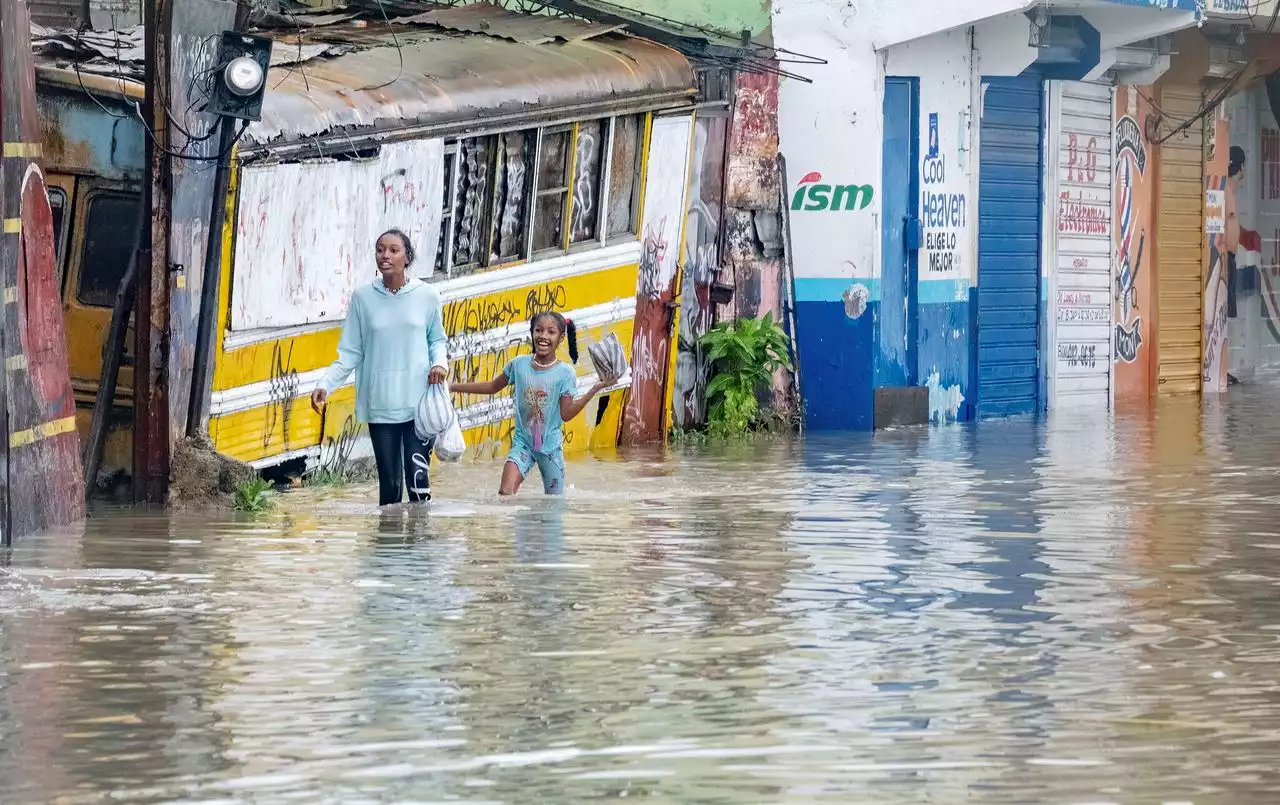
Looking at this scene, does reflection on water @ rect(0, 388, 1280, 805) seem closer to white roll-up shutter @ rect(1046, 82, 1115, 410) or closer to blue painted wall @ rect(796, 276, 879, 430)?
blue painted wall @ rect(796, 276, 879, 430)

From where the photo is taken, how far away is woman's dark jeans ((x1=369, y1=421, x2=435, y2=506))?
13.0 m

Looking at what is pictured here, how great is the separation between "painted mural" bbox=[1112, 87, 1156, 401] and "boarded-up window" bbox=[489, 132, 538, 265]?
32.2ft

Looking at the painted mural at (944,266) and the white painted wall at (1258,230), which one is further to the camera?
the white painted wall at (1258,230)

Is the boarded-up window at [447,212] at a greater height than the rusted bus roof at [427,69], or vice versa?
the rusted bus roof at [427,69]

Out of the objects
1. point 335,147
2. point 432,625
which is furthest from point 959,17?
point 432,625

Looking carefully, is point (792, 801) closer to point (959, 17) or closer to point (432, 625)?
point (432, 625)

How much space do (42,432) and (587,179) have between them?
22.5ft

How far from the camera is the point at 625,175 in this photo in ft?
61.9

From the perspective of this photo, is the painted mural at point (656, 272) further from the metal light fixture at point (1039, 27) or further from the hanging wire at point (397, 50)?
the metal light fixture at point (1039, 27)

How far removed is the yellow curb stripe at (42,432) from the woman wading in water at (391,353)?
1223 millimetres

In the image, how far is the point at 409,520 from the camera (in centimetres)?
1267

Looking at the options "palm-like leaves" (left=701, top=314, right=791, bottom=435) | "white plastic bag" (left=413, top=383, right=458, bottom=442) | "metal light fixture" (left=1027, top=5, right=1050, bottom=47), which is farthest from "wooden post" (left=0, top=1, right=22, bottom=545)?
"metal light fixture" (left=1027, top=5, right=1050, bottom=47)

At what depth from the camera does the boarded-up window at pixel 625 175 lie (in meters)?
18.6

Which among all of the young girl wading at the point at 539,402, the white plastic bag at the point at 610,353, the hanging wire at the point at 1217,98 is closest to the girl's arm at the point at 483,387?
the young girl wading at the point at 539,402
